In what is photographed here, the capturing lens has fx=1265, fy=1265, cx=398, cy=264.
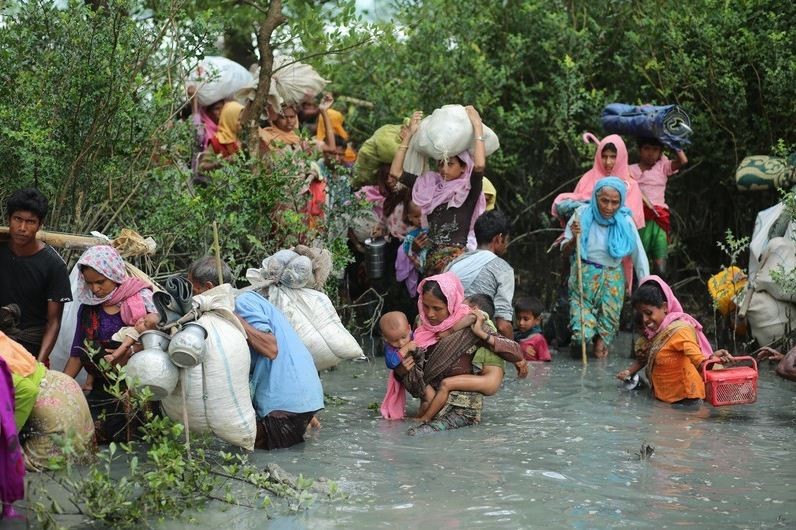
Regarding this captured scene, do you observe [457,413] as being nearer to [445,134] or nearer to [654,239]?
[445,134]

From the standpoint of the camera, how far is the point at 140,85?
8.76 metres

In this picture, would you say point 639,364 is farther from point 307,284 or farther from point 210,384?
point 210,384

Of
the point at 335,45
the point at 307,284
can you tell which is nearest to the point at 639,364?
the point at 307,284

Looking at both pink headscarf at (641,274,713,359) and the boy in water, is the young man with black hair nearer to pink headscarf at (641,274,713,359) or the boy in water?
pink headscarf at (641,274,713,359)

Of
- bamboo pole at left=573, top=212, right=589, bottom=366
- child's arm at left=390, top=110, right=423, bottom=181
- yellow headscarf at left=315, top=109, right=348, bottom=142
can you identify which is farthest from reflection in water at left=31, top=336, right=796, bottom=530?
yellow headscarf at left=315, top=109, right=348, bottom=142

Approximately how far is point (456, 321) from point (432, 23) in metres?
5.37

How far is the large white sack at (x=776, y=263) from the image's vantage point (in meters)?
10.0

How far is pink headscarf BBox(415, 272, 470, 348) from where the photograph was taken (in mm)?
7676

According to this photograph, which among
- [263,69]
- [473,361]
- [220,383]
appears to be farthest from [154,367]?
[263,69]

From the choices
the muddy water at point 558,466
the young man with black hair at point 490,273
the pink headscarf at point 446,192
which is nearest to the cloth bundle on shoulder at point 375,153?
the pink headscarf at point 446,192

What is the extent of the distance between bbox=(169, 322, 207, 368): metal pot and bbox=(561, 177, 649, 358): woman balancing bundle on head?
4.72 meters

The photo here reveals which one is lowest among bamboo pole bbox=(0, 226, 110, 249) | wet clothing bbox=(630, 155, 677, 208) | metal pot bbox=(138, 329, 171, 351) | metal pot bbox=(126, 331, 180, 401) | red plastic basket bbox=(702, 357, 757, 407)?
red plastic basket bbox=(702, 357, 757, 407)

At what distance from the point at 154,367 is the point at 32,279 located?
155 cm

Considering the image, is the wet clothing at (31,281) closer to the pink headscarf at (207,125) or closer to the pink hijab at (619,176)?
the pink headscarf at (207,125)
